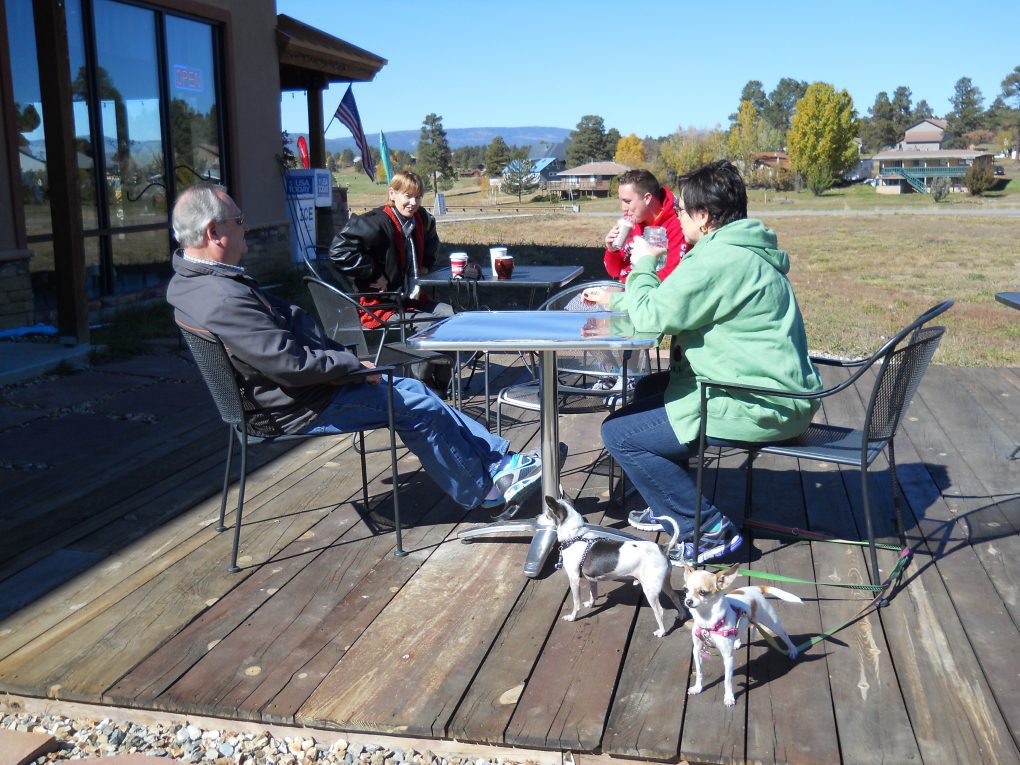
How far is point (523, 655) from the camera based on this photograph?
2639 millimetres

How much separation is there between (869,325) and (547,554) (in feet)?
23.5

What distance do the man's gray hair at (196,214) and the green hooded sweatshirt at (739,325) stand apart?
136 cm

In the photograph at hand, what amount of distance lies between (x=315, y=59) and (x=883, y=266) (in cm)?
916

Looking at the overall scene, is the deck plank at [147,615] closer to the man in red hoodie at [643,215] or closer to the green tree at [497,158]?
the man in red hoodie at [643,215]

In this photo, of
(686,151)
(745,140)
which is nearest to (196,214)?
(686,151)

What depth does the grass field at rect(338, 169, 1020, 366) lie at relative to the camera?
342 inches

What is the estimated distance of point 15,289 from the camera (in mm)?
7309

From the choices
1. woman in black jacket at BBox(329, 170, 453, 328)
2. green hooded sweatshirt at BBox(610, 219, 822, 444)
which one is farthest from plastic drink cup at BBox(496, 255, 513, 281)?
green hooded sweatshirt at BBox(610, 219, 822, 444)

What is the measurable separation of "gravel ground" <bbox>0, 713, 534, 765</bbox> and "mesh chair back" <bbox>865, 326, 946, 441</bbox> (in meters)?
1.50

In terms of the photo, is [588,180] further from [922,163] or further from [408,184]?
[408,184]

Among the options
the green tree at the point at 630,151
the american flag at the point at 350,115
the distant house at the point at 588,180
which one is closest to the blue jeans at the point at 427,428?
the american flag at the point at 350,115

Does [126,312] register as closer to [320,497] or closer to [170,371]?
[170,371]

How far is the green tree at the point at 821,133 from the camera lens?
55719 mm

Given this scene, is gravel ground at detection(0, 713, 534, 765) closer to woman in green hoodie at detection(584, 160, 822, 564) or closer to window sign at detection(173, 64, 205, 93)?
woman in green hoodie at detection(584, 160, 822, 564)
